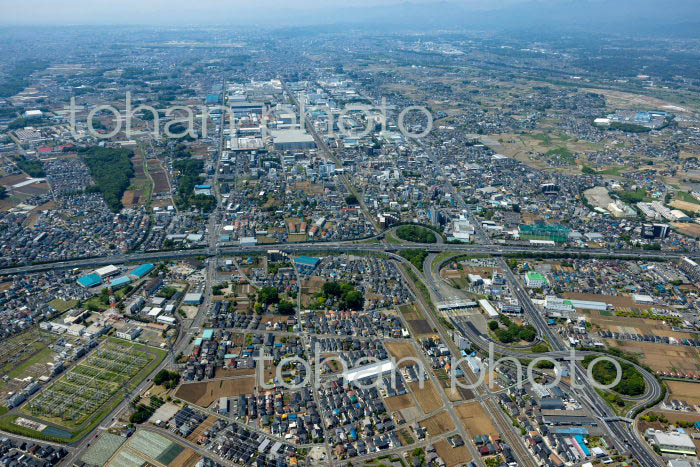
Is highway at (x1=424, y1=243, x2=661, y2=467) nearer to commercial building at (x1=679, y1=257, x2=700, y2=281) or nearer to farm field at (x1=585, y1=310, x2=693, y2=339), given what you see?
farm field at (x1=585, y1=310, x2=693, y2=339)

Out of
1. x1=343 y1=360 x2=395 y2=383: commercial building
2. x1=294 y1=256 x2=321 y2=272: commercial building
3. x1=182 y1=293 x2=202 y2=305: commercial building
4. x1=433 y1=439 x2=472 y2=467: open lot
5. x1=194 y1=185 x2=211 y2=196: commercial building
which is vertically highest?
x1=194 y1=185 x2=211 y2=196: commercial building

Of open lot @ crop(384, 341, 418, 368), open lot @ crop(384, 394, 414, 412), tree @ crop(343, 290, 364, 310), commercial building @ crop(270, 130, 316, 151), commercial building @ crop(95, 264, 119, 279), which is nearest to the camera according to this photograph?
open lot @ crop(384, 394, 414, 412)

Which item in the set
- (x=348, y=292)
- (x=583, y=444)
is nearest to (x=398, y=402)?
(x=583, y=444)

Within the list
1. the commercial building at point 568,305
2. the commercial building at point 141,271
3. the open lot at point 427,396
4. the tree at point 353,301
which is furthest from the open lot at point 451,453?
the commercial building at point 141,271

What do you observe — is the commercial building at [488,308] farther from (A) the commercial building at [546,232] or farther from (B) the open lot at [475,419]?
(A) the commercial building at [546,232]

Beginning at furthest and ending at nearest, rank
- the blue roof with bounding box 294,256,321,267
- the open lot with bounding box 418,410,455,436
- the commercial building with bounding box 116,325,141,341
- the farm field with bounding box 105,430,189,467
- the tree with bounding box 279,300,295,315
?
1. the blue roof with bounding box 294,256,321,267
2. the tree with bounding box 279,300,295,315
3. the commercial building with bounding box 116,325,141,341
4. the open lot with bounding box 418,410,455,436
5. the farm field with bounding box 105,430,189,467

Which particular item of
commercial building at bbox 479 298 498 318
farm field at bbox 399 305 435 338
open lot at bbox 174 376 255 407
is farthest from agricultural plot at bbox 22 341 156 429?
commercial building at bbox 479 298 498 318

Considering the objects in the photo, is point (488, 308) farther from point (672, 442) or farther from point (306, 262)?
point (306, 262)
